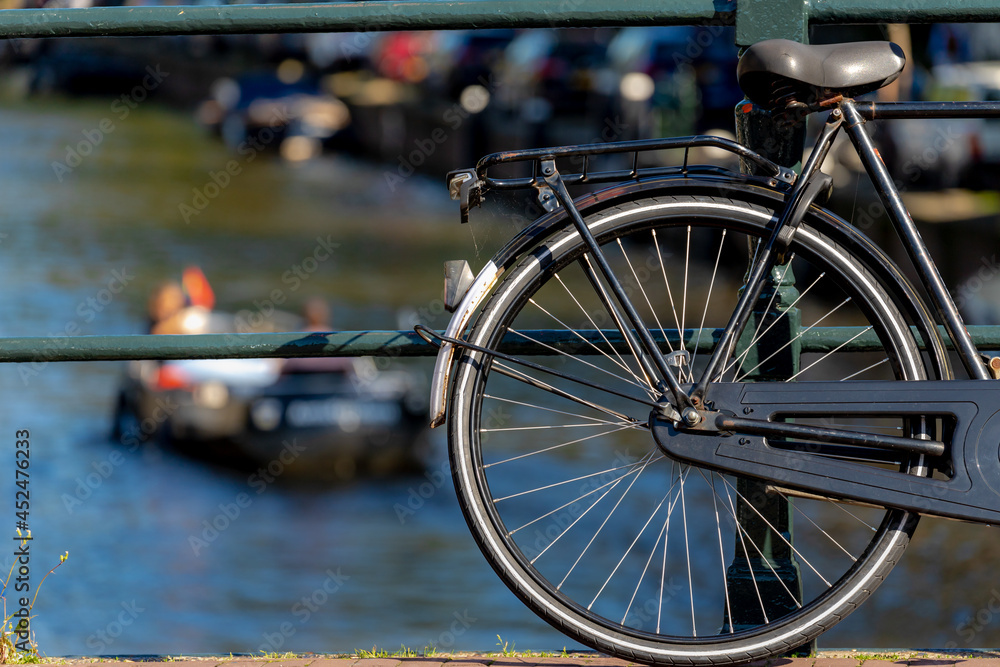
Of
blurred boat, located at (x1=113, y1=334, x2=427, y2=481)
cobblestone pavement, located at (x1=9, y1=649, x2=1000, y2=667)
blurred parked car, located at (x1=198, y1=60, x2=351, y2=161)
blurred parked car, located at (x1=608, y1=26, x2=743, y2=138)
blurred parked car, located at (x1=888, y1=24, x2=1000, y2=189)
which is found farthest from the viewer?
blurred parked car, located at (x1=198, y1=60, x2=351, y2=161)

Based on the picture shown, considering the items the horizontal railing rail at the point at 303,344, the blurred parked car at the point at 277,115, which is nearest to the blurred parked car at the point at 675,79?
the horizontal railing rail at the point at 303,344

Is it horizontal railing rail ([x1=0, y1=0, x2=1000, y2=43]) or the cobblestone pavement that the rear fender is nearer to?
horizontal railing rail ([x1=0, y1=0, x2=1000, y2=43])

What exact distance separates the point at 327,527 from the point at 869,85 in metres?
25.8

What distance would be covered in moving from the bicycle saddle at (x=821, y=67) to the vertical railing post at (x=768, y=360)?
27 centimetres

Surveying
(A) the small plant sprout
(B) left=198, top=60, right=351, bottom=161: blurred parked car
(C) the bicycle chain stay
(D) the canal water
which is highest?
(B) left=198, top=60, right=351, bottom=161: blurred parked car

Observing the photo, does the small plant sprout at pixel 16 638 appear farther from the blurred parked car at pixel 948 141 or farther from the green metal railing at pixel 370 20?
the blurred parked car at pixel 948 141

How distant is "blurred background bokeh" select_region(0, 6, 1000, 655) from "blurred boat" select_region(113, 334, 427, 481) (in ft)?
1.47

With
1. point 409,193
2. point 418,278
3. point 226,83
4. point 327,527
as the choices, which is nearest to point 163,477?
point 327,527

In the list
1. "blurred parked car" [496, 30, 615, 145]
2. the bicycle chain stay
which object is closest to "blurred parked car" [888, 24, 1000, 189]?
"blurred parked car" [496, 30, 615, 145]

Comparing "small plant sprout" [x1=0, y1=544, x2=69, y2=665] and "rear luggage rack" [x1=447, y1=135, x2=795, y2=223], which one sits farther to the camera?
"small plant sprout" [x1=0, y1=544, x2=69, y2=665]

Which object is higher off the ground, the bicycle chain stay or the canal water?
the canal water

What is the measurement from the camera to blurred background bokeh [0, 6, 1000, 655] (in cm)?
1964

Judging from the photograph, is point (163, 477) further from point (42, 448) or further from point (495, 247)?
point (495, 247)

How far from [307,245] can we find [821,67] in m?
41.1
